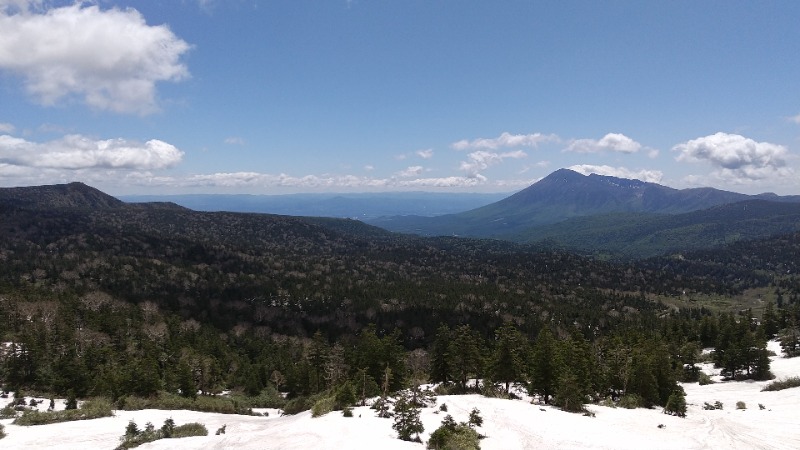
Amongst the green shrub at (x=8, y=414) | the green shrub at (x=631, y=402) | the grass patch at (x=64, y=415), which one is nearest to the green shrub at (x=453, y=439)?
the green shrub at (x=631, y=402)

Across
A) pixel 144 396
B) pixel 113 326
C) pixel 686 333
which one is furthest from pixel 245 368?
pixel 686 333

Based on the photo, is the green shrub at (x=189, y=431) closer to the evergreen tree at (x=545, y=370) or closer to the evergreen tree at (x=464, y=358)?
the evergreen tree at (x=464, y=358)

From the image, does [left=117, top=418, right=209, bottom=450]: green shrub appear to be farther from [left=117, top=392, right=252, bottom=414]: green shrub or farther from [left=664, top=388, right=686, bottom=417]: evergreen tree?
[left=664, top=388, right=686, bottom=417]: evergreen tree

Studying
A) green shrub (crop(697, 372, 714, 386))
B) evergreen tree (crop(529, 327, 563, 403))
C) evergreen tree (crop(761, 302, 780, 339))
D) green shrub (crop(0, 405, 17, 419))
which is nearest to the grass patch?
green shrub (crop(0, 405, 17, 419))

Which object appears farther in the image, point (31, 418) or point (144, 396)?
point (144, 396)

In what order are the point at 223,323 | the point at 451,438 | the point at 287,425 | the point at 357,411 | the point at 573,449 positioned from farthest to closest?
the point at 223,323
the point at 357,411
the point at 287,425
the point at 573,449
the point at 451,438

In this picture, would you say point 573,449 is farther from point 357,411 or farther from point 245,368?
point 245,368
